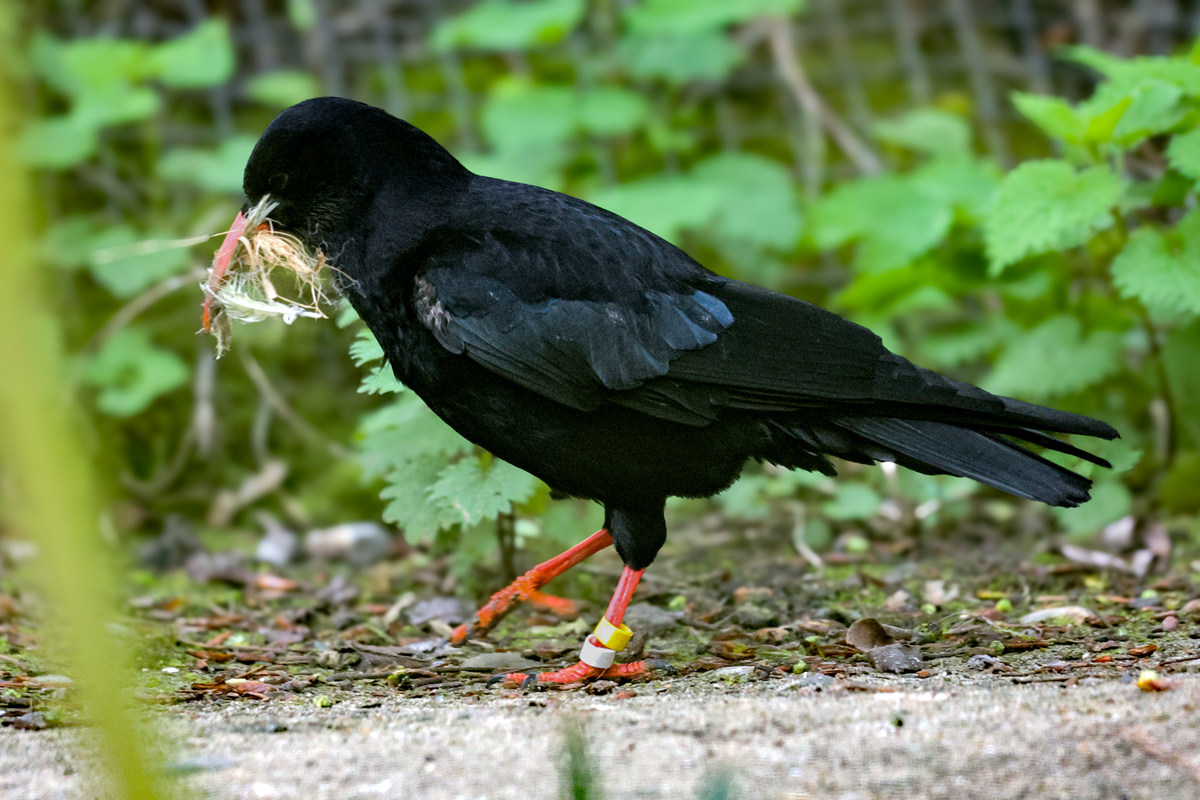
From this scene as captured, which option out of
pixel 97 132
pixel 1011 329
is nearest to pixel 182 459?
pixel 97 132

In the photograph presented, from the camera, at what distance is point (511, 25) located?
5.89m

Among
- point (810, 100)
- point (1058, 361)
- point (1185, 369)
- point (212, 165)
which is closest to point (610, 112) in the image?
point (810, 100)

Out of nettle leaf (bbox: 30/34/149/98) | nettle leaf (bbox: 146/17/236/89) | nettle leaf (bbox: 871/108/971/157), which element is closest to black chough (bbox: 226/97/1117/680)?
nettle leaf (bbox: 146/17/236/89)

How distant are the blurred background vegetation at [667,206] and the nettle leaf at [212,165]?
2 centimetres

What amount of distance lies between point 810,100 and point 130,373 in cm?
365

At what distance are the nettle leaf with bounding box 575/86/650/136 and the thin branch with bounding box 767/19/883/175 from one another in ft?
2.83

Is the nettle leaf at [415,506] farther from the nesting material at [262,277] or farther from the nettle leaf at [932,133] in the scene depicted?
the nettle leaf at [932,133]

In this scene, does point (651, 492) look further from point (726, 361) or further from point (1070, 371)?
point (1070, 371)

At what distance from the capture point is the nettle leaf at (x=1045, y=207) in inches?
141

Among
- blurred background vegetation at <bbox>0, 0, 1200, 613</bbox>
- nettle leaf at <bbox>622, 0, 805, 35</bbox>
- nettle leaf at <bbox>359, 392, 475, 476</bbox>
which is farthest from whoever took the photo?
nettle leaf at <bbox>622, 0, 805, 35</bbox>

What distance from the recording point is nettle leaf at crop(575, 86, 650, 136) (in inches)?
233

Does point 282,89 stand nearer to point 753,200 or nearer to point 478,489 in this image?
point 753,200

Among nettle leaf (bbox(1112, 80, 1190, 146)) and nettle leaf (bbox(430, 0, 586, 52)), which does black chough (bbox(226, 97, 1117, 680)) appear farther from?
nettle leaf (bbox(430, 0, 586, 52))

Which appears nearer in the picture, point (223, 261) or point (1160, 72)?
point (223, 261)
